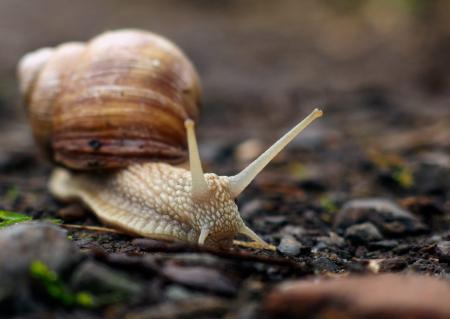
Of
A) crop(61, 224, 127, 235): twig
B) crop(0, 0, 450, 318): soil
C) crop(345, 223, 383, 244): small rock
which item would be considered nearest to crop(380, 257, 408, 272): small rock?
crop(0, 0, 450, 318): soil

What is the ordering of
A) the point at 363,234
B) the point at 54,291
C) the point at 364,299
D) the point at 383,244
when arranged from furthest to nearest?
the point at 363,234
the point at 383,244
the point at 54,291
the point at 364,299

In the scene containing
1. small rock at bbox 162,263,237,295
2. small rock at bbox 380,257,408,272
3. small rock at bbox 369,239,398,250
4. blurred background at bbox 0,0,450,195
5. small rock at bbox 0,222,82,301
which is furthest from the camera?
blurred background at bbox 0,0,450,195

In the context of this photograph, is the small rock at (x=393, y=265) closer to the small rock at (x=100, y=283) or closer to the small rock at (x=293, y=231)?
the small rock at (x=293, y=231)

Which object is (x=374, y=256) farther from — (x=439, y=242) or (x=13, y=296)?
(x=13, y=296)

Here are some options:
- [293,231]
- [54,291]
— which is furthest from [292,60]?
[54,291]

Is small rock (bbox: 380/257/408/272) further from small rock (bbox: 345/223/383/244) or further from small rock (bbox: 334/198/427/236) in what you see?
small rock (bbox: 334/198/427/236)

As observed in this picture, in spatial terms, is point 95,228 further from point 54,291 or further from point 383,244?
point 383,244

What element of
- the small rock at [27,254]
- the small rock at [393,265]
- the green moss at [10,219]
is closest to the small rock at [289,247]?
the small rock at [393,265]
